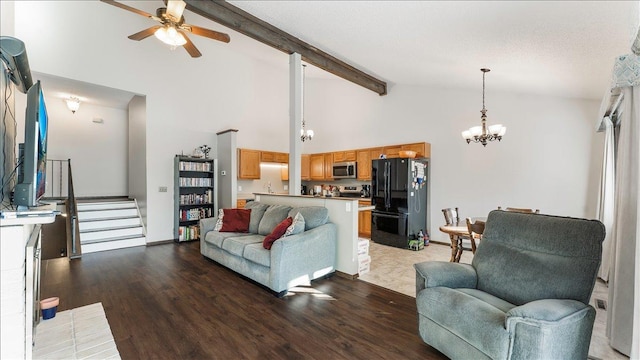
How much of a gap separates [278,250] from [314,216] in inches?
31.3

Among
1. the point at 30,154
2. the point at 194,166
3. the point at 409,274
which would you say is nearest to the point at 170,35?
the point at 30,154

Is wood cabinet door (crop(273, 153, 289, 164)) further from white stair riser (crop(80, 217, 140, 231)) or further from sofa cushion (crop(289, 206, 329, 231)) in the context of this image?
sofa cushion (crop(289, 206, 329, 231))

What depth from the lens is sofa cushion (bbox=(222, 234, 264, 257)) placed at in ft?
11.8

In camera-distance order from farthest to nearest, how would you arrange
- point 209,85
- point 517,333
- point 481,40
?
point 209,85
point 481,40
point 517,333

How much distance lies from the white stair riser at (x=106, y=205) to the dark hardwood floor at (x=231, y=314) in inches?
67.2

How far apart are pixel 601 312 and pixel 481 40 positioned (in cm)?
320

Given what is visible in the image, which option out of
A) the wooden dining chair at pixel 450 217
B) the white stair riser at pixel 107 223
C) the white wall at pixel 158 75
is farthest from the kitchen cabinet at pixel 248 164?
the wooden dining chair at pixel 450 217

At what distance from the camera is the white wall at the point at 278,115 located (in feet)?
15.0

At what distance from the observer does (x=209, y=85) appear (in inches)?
258

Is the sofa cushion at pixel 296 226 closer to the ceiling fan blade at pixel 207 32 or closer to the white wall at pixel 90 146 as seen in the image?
the ceiling fan blade at pixel 207 32

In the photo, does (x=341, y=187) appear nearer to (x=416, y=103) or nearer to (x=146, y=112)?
(x=416, y=103)

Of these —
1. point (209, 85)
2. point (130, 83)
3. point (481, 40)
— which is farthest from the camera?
point (209, 85)

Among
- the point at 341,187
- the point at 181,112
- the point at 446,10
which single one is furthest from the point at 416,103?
the point at 181,112

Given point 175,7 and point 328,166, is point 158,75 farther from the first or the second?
point 328,166
